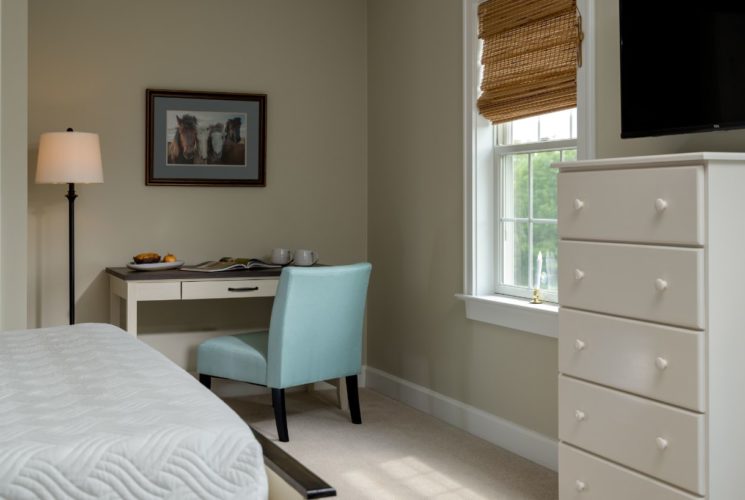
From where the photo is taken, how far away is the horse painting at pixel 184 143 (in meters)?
5.06

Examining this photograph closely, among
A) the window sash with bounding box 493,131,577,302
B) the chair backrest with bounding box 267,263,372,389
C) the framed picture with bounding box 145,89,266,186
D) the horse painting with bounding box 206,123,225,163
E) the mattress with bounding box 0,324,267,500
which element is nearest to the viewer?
the mattress with bounding box 0,324,267,500

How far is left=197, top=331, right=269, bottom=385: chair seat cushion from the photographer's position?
4320mm

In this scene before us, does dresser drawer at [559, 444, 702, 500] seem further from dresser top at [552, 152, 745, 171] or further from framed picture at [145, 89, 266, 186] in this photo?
framed picture at [145, 89, 266, 186]

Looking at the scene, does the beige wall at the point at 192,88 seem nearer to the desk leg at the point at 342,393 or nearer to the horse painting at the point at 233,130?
the horse painting at the point at 233,130

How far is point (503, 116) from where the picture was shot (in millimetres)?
4082

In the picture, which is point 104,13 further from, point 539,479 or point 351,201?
point 539,479

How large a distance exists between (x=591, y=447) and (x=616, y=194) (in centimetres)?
82

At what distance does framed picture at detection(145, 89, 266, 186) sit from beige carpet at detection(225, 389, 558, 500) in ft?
4.41

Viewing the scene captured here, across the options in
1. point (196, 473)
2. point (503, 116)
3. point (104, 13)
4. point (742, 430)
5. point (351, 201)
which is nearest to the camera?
point (196, 473)

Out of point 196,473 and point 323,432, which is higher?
point 196,473

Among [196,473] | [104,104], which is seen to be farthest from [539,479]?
[104,104]

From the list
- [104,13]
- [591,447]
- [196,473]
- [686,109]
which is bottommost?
[591,447]

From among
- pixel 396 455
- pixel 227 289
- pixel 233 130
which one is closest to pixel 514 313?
pixel 396 455

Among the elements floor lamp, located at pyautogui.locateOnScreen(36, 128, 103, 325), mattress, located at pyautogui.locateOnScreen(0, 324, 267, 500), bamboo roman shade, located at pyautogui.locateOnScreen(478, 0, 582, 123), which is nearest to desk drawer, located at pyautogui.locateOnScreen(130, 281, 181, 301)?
floor lamp, located at pyautogui.locateOnScreen(36, 128, 103, 325)
